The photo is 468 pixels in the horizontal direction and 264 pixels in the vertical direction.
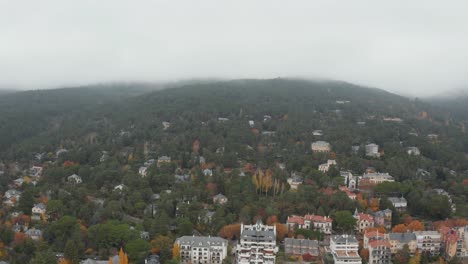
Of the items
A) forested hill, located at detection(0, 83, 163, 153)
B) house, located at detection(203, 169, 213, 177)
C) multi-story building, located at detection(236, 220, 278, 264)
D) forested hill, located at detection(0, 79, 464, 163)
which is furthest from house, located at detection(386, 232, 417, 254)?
forested hill, located at detection(0, 83, 163, 153)

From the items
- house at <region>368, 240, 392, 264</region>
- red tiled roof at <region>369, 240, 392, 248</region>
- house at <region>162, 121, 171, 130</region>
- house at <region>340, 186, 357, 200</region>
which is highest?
house at <region>162, 121, 171, 130</region>

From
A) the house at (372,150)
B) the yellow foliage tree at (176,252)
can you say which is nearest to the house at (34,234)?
the yellow foliage tree at (176,252)

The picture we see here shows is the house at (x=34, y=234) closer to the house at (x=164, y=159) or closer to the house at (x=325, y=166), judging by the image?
the house at (x=164, y=159)

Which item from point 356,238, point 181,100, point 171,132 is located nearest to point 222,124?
point 171,132

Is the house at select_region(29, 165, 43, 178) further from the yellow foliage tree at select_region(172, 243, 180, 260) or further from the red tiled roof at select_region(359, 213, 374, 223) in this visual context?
the red tiled roof at select_region(359, 213, 374, 223)

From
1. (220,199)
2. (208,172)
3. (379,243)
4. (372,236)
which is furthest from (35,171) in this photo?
(379,243)

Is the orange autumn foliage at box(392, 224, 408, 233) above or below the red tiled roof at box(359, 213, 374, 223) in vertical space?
below

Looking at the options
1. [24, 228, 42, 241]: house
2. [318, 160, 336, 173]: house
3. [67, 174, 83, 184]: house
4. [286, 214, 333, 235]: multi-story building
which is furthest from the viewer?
[318, 160, 336, 173]: house
